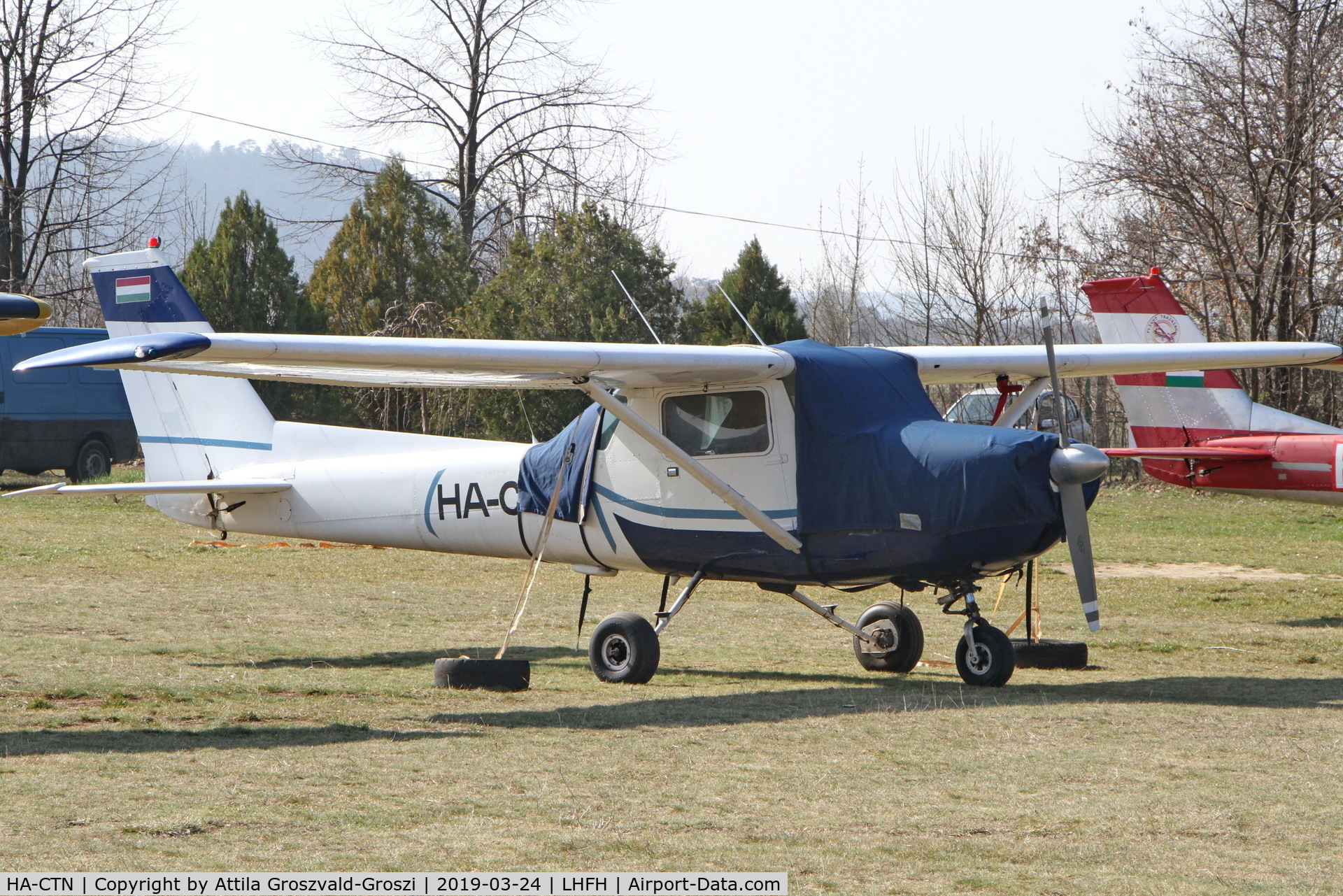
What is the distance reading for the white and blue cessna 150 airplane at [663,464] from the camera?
796 centimetres

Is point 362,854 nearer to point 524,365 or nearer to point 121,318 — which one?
point 524,365

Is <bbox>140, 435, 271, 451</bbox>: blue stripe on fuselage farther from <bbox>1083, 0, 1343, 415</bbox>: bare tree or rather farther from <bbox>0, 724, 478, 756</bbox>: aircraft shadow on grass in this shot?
<bbox>1083, 0, 1343, 415</bbox>: bare tree

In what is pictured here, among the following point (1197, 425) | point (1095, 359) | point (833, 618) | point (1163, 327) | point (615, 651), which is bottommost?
point (615, 651)

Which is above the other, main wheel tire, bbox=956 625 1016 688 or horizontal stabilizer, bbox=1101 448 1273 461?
horizontal stabilizer, bbox=1101 448 1273 461

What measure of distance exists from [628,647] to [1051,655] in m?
3.20

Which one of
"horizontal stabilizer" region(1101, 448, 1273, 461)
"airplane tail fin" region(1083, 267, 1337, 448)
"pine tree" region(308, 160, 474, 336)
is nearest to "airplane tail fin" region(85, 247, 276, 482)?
"horizontal stabilizer" region(1101, 448, 1273, 461)

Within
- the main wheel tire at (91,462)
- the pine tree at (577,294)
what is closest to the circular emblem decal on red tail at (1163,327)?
the pine tree at (577,294)

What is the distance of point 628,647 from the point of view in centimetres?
929

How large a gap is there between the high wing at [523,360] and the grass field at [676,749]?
2.00 meters

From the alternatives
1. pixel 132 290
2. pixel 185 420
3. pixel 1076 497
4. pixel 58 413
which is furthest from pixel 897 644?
pixel 58 413

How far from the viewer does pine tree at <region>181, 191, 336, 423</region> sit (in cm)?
3362

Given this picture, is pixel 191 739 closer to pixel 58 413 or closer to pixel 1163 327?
pixel 1163 327

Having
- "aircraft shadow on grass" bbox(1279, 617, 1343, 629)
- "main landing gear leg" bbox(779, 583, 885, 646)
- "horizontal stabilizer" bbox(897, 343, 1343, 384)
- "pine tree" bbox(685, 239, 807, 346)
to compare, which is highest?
"pine tree" bbox(685, 239, 807, 346)

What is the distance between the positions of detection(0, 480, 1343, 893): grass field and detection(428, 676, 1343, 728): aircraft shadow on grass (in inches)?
1.5
